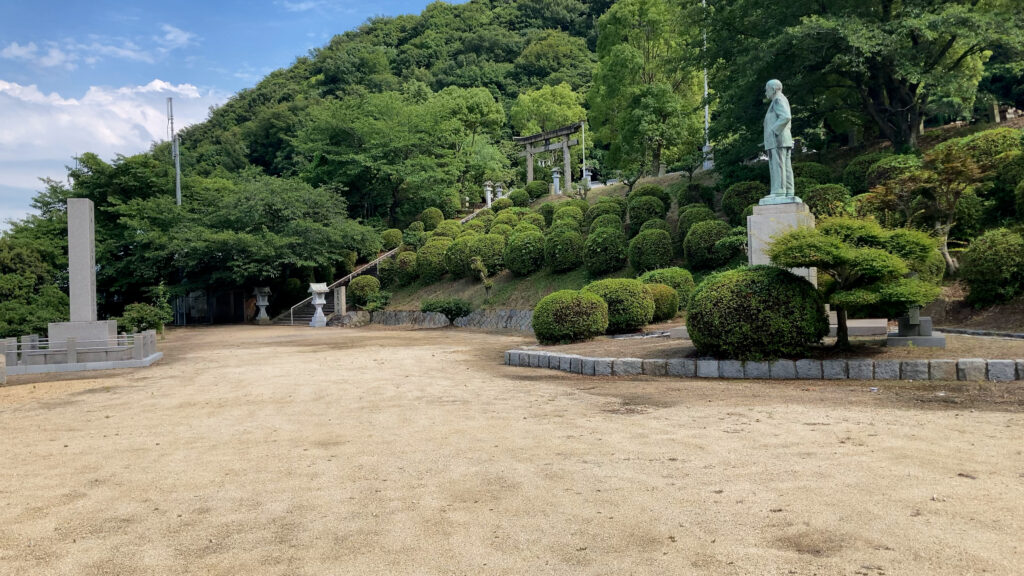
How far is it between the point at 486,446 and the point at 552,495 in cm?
127

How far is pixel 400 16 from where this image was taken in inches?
2746

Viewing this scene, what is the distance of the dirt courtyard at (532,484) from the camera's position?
272 cm

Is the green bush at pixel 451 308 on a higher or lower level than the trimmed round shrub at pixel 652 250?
lower

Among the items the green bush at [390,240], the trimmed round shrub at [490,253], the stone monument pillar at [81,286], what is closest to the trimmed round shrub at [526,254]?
the trimmed round shrub at [490,253]

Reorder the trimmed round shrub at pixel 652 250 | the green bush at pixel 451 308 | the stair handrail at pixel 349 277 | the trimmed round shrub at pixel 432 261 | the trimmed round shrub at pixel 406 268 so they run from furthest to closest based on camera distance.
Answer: the stair handrail at pixel 349 277 < the trimmed round shrub at pixel 406 268 < the trimmed round shrub at pixel 432 261 < the green bush at pixel 451 308 < the trimmed round shrub at pixel 652 250

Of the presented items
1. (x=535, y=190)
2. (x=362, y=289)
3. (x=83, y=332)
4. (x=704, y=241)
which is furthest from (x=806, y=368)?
(x=535, y=190)

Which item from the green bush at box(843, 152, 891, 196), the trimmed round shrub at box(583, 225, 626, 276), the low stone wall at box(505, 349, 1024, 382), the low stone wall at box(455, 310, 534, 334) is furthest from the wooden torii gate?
the low stone wall at box(505, 349, 1024, 382)

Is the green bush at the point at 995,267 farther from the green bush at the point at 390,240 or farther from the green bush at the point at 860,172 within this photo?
the green bush at the point at 390,240

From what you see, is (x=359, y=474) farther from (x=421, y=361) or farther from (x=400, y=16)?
(x=400, y=16)

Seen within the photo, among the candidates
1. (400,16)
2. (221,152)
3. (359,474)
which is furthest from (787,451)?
(400,16)

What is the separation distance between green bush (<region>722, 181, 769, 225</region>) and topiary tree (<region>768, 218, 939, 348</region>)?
879 cm

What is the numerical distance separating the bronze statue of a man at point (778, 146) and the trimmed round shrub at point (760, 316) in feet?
10.5

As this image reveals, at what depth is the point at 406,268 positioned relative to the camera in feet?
81.7

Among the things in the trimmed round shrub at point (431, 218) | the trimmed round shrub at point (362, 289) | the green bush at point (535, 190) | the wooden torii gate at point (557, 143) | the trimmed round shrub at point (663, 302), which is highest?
the wooden torii gate at point (557, 143)
